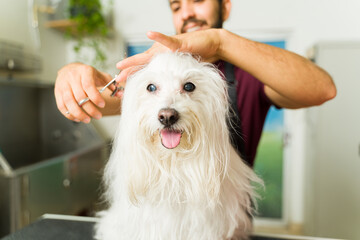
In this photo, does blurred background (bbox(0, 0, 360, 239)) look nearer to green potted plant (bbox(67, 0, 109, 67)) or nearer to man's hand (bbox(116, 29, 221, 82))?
green potted plant (bbox(67, 0, 109, 67))

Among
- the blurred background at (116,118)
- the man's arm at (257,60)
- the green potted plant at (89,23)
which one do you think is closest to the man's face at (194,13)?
the man's arm at (257,60)

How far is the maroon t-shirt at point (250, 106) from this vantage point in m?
1.18

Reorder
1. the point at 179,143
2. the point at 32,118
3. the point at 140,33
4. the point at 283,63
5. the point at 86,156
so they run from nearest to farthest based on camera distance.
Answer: the point at 179,143
the point at 283,63
the point at 86,156
the point at 32,118
the point at 140,33

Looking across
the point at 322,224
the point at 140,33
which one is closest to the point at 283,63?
the point at 322,224

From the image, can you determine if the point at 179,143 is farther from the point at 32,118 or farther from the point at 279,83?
the point at 32,118

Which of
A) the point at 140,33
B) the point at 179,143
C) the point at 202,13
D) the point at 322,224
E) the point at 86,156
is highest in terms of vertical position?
the point at 140,33

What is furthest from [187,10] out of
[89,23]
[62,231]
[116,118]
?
[89,23]

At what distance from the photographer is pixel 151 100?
2.10ft

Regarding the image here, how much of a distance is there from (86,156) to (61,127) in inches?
19.1

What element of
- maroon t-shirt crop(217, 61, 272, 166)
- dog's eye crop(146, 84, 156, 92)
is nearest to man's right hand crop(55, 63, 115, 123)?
dog's eye crop(146, 84, 156, 92)

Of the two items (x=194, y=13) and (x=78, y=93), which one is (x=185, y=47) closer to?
(x=78, y=93)

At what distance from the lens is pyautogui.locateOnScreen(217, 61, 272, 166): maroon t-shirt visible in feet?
3.87

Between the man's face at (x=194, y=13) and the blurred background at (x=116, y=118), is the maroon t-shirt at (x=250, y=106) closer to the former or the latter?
the man's face at (x=194, y=13)

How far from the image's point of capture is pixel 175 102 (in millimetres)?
610
